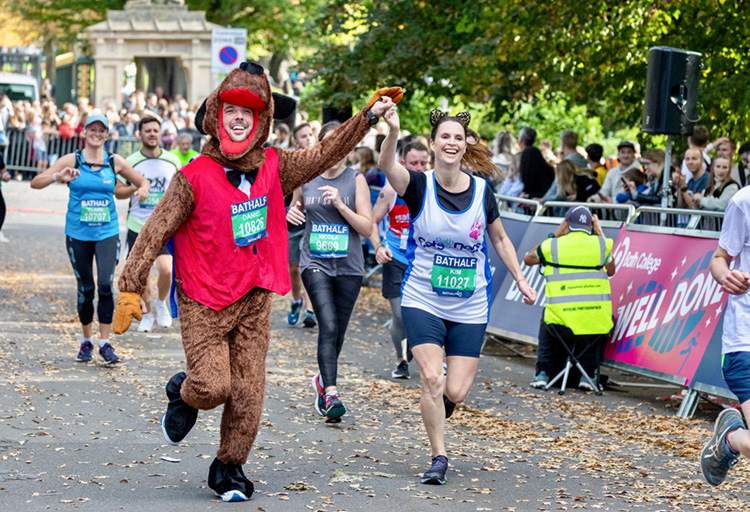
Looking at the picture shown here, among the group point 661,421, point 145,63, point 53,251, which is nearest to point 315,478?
point 661,421

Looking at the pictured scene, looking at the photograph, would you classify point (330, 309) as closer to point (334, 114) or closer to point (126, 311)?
point (126, 311)

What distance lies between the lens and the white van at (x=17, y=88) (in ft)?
124

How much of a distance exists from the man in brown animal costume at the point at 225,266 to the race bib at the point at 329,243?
2427mm

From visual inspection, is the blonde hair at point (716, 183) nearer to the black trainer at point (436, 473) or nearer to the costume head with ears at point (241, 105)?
the black trainer at point (436, 473)

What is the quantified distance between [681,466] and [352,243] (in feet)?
9.26

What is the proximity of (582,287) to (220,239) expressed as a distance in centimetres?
465

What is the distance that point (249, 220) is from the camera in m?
6.03

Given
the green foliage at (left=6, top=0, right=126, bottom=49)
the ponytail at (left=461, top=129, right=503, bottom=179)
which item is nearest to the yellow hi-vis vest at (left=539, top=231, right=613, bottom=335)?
the ponytail at (left=461, top=129, right=503, bottom=179)

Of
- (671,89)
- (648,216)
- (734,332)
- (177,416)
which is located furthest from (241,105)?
(671,89)

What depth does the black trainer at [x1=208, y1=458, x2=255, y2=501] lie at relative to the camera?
5.93 m

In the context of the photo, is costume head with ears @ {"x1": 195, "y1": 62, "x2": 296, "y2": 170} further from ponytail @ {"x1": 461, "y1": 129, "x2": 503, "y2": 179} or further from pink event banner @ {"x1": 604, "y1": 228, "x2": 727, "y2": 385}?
pink event banner @ {"x1": 604, "y1": 228, "x2": 727, "y2": 385}

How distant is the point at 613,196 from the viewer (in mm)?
14172

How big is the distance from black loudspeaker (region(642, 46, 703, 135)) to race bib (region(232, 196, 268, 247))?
7422 mm

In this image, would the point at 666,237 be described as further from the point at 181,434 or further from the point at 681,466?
the point at 181,434
